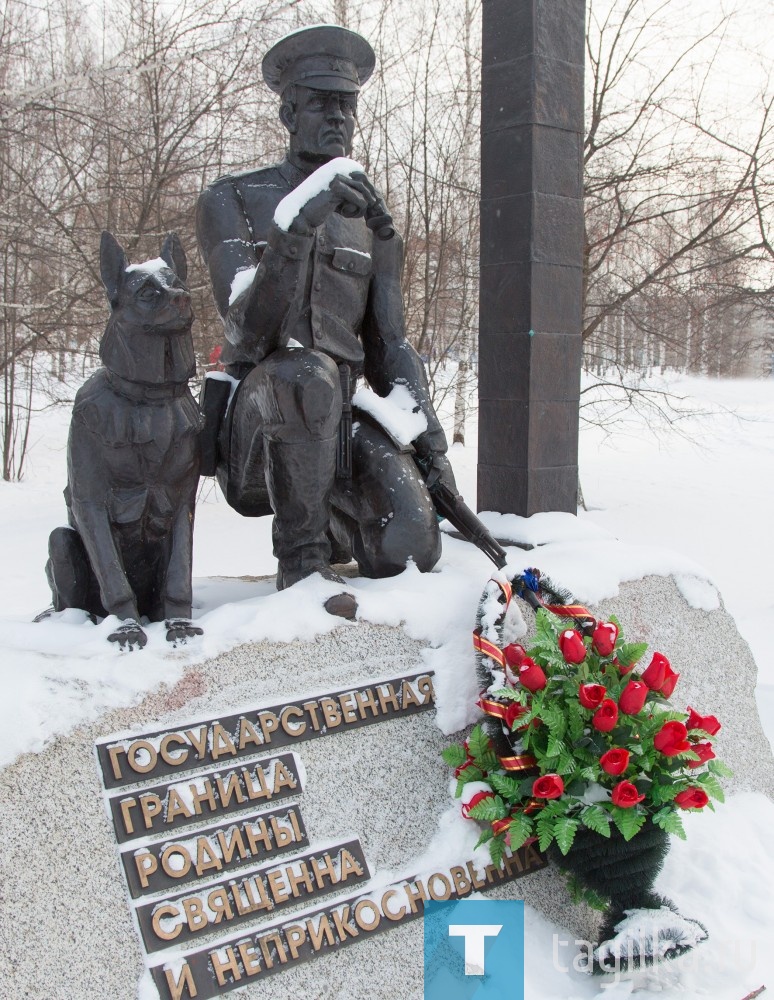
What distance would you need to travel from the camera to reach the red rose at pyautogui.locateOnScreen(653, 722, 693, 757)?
2.21 meters

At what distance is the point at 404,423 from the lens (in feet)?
10.1

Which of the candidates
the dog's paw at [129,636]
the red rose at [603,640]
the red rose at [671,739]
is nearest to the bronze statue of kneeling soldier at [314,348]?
the dog's paw at [129,636]

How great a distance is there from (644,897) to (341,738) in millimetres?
847

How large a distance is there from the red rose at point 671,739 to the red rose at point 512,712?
329 mm

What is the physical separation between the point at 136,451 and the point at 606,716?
1.41m

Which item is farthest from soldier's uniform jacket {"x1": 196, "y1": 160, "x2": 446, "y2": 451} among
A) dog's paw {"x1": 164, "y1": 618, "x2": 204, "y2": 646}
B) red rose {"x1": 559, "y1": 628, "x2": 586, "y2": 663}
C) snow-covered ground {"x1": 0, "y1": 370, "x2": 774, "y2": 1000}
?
red rose {"x1": 559, "y1": 628, "x2": 586, "y2": 663}

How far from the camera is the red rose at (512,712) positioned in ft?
7.47

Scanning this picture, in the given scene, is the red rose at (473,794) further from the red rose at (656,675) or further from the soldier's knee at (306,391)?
the soldier's knee at (306,391)

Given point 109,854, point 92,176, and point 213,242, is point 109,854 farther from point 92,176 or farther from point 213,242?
point 92,176

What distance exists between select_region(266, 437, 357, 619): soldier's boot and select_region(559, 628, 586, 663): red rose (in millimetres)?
677

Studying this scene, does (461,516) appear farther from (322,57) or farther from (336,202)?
(322,57)

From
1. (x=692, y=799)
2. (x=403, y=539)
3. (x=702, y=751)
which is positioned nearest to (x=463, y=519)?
(x=403, y=539)

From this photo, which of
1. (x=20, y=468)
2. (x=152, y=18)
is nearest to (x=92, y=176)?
(x=152, y=18)

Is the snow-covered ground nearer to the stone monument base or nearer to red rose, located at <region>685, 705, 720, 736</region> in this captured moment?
the stone monument base
